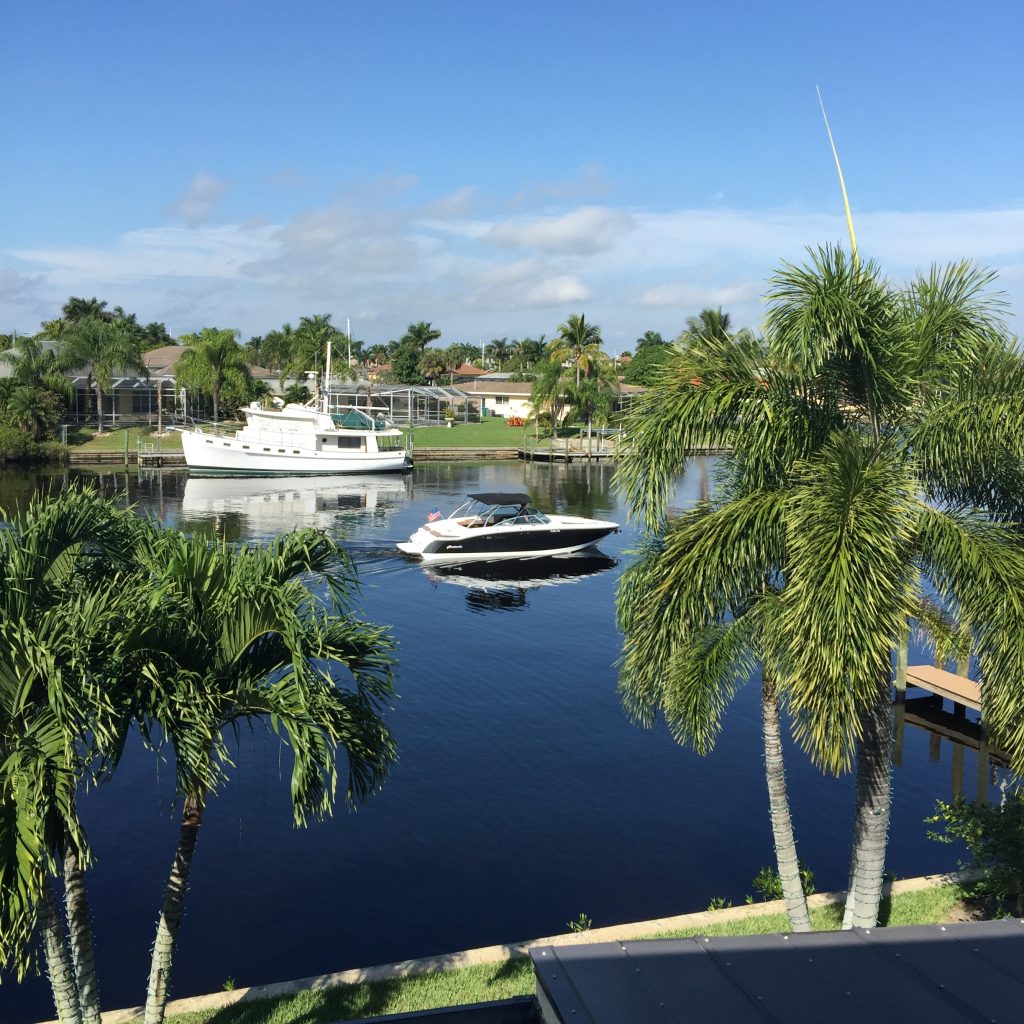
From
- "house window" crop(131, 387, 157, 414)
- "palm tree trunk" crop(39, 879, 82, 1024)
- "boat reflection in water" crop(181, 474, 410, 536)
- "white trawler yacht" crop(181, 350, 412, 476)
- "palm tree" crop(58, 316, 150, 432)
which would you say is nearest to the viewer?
"palm tree trunk" crop(39, 879, 82, 1024)

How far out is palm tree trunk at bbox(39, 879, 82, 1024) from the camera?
8.37 meters

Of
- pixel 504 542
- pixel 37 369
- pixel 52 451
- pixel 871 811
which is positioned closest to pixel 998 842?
pixel 871 811

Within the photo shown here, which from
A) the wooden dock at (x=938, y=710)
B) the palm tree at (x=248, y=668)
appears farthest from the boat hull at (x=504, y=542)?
the palm tree at (x=248, y=668)

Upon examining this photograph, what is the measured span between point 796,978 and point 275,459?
71296mm

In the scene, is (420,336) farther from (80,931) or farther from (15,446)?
(80,931)

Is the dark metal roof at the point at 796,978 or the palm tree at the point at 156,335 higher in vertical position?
the palm tree at the point at 156,335

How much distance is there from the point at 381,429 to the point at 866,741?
71386 millimetres

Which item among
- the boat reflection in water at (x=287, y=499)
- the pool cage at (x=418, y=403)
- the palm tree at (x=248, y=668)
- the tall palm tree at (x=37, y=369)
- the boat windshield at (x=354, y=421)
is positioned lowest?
the boat reflection in water at (x=287, y=499)

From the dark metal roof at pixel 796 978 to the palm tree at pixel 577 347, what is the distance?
8319 centimetres

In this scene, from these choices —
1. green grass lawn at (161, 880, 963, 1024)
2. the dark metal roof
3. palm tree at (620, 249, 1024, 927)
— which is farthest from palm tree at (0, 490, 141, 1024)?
palm tree at (620, 249, 1024, 927)

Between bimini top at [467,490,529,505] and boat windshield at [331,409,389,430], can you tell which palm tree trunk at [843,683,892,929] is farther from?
boat windshield at [331,409,389,430]

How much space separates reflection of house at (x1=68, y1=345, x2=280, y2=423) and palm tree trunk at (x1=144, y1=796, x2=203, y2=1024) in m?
80.3

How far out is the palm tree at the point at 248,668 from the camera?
823cm

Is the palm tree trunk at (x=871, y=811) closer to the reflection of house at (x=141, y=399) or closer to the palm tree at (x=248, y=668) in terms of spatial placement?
the palm tree at (x=248, y=668)
